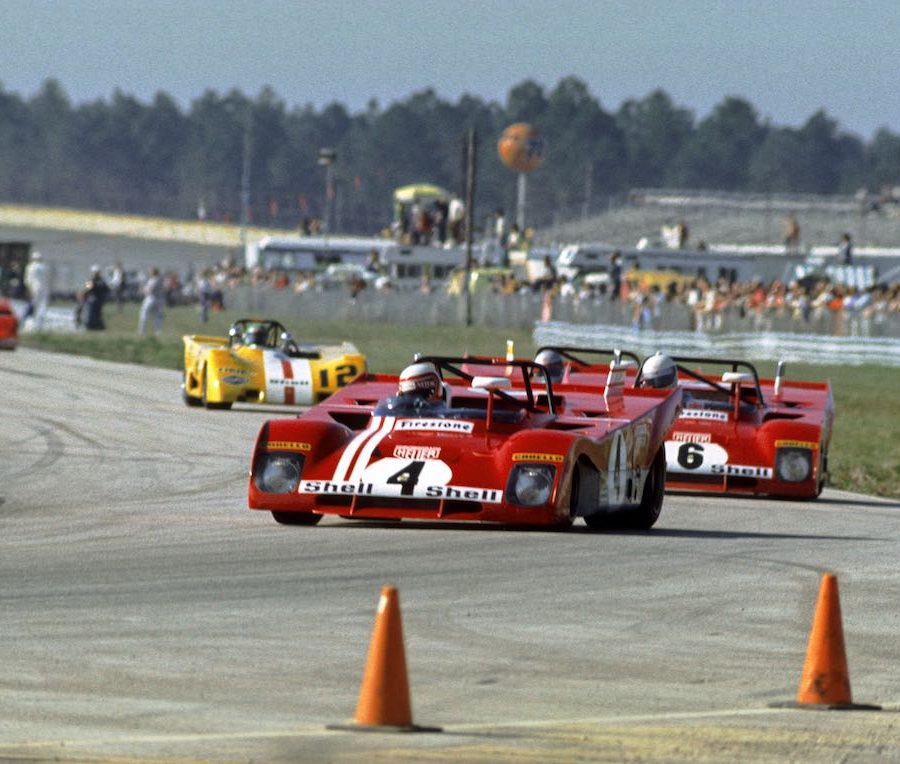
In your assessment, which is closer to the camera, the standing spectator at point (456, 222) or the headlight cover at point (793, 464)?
the headlight cover at point (793, 464)

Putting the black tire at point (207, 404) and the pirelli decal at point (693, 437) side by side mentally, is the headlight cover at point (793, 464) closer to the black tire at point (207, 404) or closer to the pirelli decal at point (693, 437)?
the pirelli decal at point (693, 437)

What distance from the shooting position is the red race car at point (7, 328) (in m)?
35.1

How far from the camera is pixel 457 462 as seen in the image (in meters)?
12.0

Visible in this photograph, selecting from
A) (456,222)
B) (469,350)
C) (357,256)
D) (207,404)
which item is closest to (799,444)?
(207,404)

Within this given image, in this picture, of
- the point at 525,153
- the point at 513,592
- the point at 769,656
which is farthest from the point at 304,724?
the point at 525,153

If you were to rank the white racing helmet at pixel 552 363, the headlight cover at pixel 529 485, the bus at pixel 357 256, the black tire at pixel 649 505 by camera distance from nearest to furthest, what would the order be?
1. the headlight cover at pixel 529 485
2. the black tire at pixel 649 505
3. the white racing helmet at pixel 552 363
4. the bus at pixel 357 256

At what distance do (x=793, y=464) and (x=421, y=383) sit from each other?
3808 mm

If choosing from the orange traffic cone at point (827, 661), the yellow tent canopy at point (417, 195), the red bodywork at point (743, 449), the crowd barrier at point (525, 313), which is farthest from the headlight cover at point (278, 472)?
the yellow tent canopy at point (417, 195)

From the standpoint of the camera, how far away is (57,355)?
34.6m

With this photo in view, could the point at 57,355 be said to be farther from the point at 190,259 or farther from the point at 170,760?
the point at 190,259

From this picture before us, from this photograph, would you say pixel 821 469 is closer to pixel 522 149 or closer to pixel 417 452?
pixel 417 452

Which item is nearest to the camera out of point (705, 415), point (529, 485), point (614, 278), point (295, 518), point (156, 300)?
point (529, 485)

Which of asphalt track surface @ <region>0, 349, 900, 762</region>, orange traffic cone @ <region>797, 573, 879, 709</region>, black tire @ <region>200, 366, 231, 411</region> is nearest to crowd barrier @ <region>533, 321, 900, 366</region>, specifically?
black tire @ <region>200, 366, 231, 411</region>

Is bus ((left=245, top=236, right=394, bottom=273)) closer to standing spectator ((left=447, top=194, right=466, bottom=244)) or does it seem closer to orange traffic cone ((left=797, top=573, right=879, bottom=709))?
standing spectator ((left=447, top=194, right=466, bottom=244))
